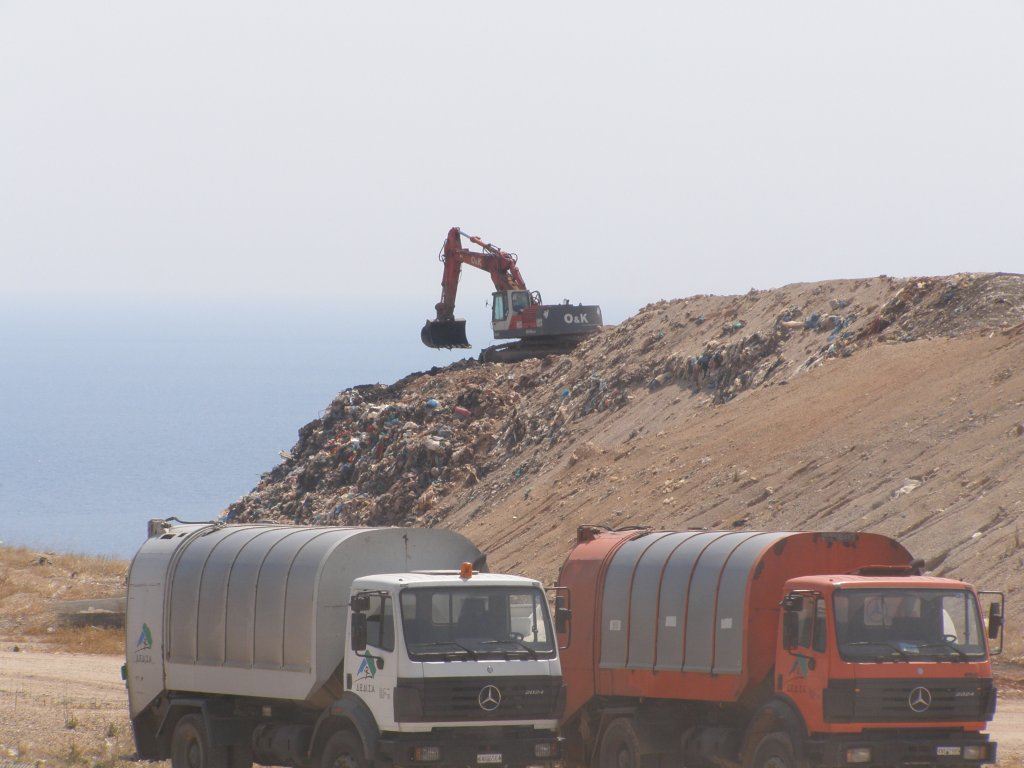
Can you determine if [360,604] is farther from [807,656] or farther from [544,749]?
[807,656]

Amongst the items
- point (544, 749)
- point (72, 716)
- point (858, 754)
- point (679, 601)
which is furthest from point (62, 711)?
point (858, 754)

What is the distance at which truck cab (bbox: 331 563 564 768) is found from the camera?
15.4 m

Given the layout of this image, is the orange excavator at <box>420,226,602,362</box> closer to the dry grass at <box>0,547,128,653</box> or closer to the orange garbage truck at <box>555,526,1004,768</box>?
the dry grass at <box>0,547,128,653</box>


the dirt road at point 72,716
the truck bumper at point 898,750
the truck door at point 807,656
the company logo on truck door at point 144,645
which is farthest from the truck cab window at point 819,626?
the company logo on truck door at point 144,645

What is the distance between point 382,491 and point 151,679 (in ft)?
99.3

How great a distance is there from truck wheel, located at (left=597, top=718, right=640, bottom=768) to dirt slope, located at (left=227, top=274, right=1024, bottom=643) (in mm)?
10235

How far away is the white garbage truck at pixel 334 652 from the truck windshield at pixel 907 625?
2.94m

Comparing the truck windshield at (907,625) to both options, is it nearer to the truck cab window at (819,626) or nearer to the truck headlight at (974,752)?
the truck cab window at (819,626)

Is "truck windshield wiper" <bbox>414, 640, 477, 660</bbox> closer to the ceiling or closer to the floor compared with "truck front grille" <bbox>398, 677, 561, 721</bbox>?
closer to the ceiling

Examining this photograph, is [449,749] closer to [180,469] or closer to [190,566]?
[190,566]

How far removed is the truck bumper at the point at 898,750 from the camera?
14938mm

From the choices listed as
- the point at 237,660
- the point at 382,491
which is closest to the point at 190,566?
the point at 237,660

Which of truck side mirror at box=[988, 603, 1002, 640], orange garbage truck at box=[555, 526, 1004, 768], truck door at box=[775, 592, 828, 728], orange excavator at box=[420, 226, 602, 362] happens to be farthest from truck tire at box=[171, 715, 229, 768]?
orange excavator at box=[420, 226, 602, 362]

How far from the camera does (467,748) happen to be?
1553cm
